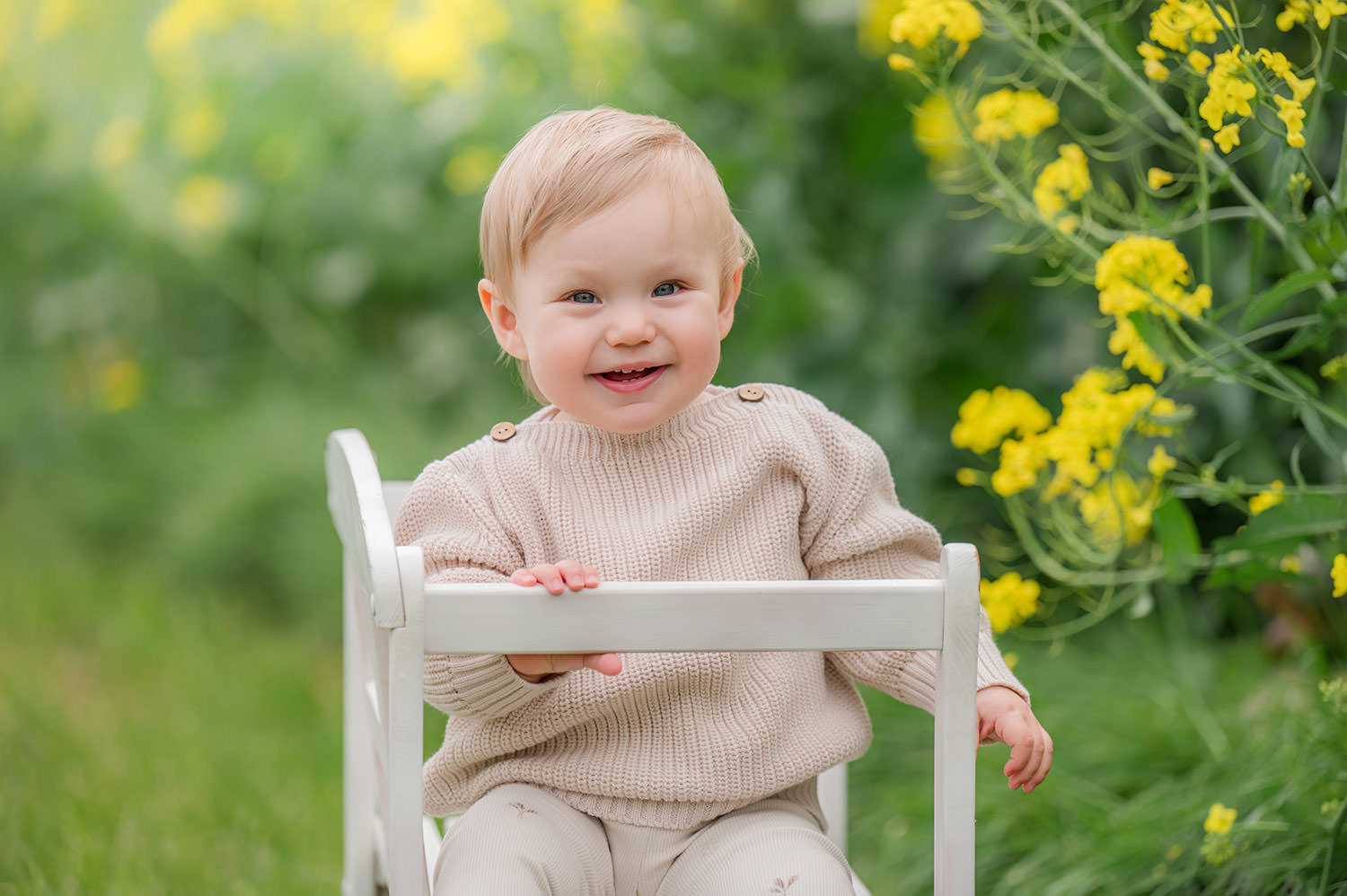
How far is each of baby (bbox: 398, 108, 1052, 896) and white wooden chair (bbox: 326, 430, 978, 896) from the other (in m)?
0.08

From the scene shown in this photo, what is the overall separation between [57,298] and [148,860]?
2.19 m

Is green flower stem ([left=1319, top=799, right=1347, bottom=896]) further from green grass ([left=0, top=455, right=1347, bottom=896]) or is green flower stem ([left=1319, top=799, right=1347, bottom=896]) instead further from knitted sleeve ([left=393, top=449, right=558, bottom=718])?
knitted sleeve ([left=393, top=449, right=558, bottom=718])

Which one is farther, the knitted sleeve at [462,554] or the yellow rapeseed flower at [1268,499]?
the yellow rapeseed flower at [1268,499]

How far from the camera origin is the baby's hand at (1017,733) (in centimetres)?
106

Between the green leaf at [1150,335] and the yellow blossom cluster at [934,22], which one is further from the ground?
the yellow blossom cluster at [934,22]

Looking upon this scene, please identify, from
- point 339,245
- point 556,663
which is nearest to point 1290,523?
point 556,663

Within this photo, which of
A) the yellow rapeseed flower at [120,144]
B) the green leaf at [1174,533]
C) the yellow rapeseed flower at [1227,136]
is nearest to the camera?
the yellow rapeseed flower at [1227,136]

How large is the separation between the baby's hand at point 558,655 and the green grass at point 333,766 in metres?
0.72

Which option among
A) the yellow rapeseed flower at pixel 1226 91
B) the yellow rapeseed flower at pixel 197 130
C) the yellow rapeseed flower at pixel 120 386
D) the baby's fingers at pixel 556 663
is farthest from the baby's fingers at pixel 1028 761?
the yellow rapeseed flower at pixel 120 386

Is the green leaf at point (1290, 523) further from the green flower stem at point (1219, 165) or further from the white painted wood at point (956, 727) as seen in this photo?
the white painted wood at point (956, 727)

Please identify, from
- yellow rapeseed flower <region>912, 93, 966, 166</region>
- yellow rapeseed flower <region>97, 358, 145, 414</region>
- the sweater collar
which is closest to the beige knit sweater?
the sweater collar

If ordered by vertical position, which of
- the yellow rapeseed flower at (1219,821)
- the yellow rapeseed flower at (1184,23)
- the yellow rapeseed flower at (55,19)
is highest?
the yellow rapeseed flower at (55,19)

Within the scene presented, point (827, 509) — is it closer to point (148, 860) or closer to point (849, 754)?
point (849, 754)

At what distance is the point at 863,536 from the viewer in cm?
119
